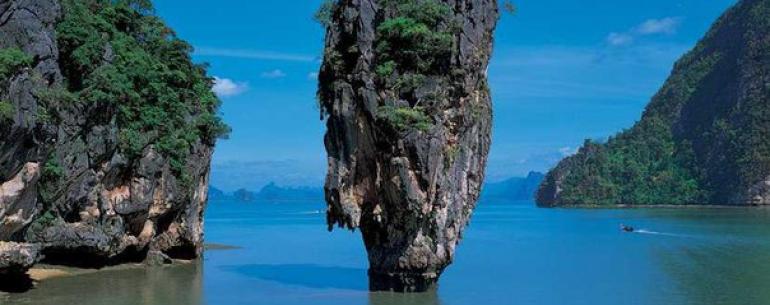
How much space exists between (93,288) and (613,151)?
147428mm

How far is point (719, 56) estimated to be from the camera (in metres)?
173

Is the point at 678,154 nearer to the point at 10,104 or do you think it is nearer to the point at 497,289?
the point at 497,289

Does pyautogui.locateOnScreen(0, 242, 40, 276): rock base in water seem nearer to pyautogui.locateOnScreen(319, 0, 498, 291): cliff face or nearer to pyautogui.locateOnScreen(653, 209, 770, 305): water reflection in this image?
pyautogui.locateOnScreen(319, 0, 498, 291): cliff face

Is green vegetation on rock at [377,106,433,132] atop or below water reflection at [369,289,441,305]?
atop

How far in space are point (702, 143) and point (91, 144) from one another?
13940 centimetres

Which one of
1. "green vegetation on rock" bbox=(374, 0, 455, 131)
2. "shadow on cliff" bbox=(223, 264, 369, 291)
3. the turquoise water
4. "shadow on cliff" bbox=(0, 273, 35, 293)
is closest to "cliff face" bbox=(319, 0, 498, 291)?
"green vegetation on rock" bbox=(374, 0, 455, 131)

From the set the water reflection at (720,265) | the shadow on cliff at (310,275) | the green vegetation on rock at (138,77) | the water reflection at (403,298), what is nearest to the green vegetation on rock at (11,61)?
the green vegetation on rock at (138,77)

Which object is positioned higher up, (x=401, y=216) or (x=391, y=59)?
(x=391, y=59)

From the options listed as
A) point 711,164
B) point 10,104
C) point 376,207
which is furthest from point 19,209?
point 711,164

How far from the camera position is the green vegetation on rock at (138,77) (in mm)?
31297

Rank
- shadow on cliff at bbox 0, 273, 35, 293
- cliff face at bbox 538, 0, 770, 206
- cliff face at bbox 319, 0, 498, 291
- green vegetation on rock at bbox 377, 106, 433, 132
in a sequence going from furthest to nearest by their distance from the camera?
cliff face at bbox 538, 0, 770, 206
shadow on cliff at bbox 0, 273, 35, 293
cliff face at bbox 319, 0, 498, 291
green vegetation on rock at bbox 377, 106, 433, 132

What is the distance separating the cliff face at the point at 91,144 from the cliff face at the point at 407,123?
9023 millimetres

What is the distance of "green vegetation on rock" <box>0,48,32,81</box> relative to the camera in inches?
933

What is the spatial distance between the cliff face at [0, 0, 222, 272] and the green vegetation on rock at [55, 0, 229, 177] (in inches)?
2.3
